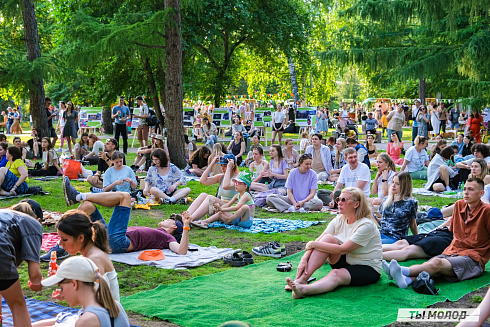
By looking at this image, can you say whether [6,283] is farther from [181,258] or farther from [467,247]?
[467,247]

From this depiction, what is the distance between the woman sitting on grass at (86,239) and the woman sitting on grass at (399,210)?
3744 millimetres

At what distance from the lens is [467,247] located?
19.9ft

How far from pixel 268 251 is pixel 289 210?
3.10 metres

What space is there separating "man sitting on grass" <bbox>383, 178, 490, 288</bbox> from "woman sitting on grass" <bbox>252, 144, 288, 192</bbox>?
5897 mm

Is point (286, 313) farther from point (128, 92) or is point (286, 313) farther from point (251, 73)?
point (251, 73)

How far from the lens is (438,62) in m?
13.9

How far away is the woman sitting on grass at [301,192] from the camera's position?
34.1 ft

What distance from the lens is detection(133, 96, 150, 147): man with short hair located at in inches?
776

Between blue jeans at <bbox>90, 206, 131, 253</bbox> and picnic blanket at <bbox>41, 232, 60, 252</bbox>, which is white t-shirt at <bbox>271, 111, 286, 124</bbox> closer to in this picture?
picnic blanket at <bbox>41, 232, 60, 252</bbox>

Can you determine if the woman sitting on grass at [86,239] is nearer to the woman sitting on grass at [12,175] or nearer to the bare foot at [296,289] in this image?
the bare foot at [296,289]

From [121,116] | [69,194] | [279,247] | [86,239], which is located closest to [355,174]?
[279,247]

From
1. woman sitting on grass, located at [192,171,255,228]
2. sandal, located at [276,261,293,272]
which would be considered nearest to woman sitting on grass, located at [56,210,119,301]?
sandal, located at [276,261,293,272]

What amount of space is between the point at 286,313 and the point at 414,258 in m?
2.16

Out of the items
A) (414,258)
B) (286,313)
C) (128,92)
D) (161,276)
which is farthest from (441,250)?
(128,92)
